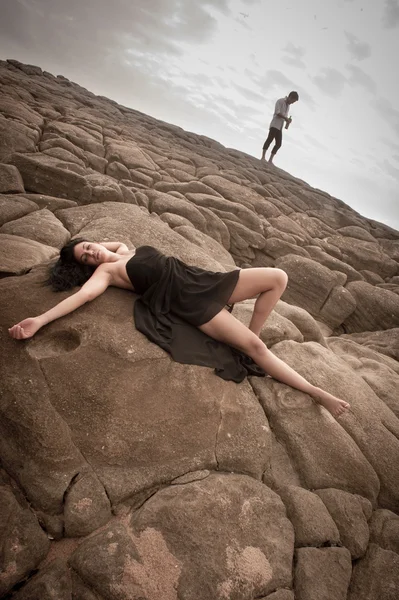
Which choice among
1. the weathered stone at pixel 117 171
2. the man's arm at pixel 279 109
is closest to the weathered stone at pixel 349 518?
the weathered stone at pixel 117 171

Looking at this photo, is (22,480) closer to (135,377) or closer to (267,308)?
(135,377)

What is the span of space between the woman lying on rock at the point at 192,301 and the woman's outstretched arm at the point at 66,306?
18 mm

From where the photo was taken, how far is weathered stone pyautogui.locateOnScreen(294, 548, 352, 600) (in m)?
2.76

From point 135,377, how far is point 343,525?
9.69 ft

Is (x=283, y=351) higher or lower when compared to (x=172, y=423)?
higher

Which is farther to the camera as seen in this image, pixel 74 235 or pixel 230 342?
pixel 74 235

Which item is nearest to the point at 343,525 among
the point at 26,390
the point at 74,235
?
the point at 26,390

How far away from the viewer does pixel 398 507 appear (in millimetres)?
3830

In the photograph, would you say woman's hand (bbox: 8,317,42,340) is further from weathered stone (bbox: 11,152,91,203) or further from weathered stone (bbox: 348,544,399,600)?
weathered stone (bbox: 11,152,91,203)

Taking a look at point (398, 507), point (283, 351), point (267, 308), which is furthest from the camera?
point (283, 351)

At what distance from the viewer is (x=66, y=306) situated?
371 centimetres

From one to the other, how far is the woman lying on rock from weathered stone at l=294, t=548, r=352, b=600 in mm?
1658

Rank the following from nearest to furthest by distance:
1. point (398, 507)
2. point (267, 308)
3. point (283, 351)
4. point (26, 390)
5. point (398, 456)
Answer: point (26, 390) → point (398, 507) → point (398, 456) → point (267, 308) → point (283, 351)

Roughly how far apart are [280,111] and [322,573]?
21162 millimetres
